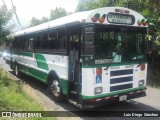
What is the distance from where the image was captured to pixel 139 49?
7840mm

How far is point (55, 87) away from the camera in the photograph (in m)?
8.76

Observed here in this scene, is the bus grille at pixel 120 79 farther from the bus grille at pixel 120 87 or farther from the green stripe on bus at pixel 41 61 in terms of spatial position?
the green stripe on bus at pixel 41 61

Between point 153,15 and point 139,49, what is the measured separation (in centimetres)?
606

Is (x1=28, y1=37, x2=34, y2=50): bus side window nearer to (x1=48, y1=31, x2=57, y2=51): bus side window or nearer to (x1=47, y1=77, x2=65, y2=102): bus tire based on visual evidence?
(x1=48, y1=31, x2=57, y2=51): bus side window

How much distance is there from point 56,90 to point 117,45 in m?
2.86

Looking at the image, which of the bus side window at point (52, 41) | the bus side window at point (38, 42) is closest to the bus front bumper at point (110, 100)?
the bus side window at point (52, 41)

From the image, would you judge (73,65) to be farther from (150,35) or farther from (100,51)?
(150,35)

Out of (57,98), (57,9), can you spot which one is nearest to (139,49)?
(57,98)

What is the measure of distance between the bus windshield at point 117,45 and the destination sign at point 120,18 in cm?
20

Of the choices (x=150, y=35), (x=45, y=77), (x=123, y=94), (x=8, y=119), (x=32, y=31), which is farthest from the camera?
(x=150, y=35)

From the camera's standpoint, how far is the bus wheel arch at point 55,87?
846 cm

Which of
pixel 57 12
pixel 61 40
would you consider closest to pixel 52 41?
pixel 61 40

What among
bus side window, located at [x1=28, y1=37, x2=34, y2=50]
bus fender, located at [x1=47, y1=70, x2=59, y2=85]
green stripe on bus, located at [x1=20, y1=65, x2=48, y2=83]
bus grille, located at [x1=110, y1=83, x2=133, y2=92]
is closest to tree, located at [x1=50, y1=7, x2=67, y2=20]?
green stripe on bus, located at [x1=20, y1=65, x2=48, y2=83]

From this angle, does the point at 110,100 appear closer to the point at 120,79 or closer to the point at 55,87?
the point at 120,79
